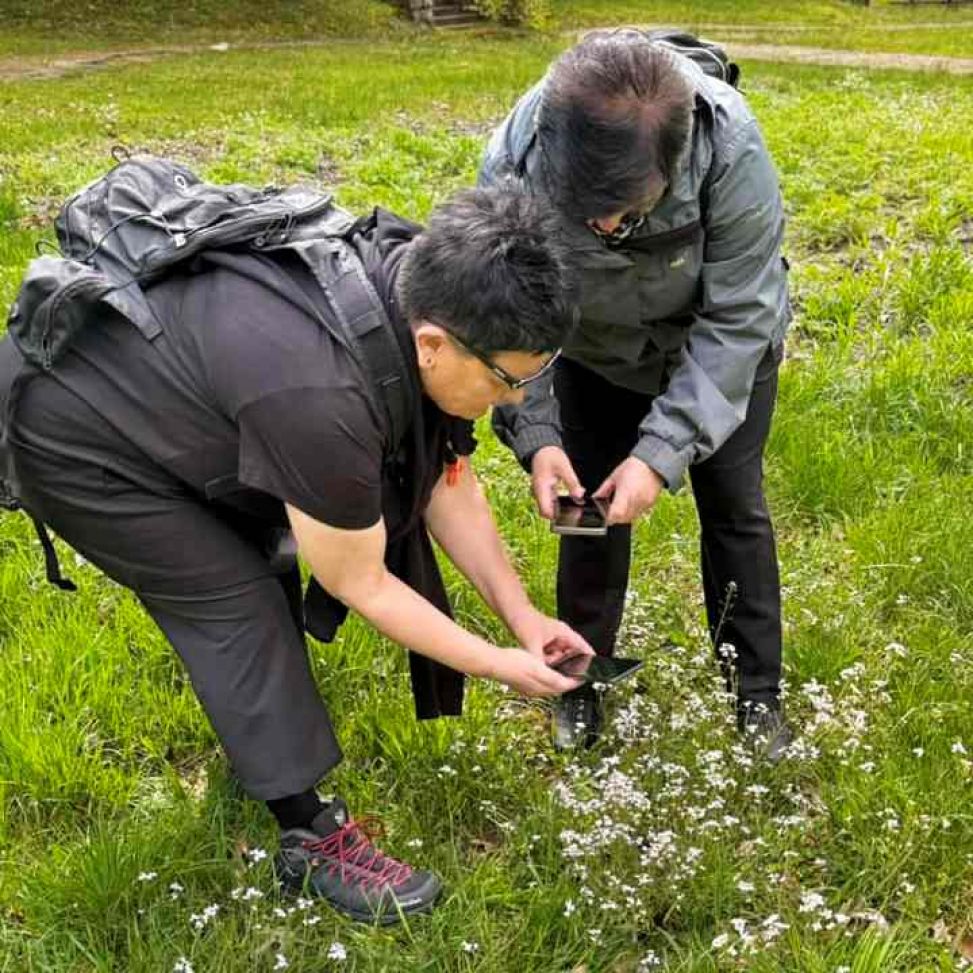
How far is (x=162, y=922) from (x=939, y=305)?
13.8 feet

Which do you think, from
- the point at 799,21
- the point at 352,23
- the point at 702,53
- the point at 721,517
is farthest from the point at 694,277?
the point at 799,21

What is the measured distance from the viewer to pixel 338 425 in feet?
6.44

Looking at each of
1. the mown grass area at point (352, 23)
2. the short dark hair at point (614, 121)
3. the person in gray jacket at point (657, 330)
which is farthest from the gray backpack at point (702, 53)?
the mown grass area at point (352, 23)

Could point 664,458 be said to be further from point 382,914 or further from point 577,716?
point 382,914

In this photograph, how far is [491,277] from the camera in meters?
1.88

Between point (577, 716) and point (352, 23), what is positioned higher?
point (577, 716)

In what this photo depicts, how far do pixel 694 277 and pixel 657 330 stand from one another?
7.5 inches

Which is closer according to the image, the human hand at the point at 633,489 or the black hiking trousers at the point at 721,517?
the human hand at the point at 633,489

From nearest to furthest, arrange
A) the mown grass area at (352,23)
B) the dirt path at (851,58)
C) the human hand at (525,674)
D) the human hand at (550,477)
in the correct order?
1. the human hand at (525,674)
2. the human hand at (550,477)
3. the dirt path at (851,58)
4. the mown grass area at (352,23)

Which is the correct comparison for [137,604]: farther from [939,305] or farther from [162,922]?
[939,305]

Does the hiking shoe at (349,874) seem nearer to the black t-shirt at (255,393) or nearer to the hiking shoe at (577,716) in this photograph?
the hiking shoe at (577,716)

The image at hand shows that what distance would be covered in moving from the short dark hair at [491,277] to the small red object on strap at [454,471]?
60 cm

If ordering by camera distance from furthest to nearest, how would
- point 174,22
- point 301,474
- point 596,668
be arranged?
point 174,22, point 596,668, point 301,474

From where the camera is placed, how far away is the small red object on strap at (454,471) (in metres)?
2.53
